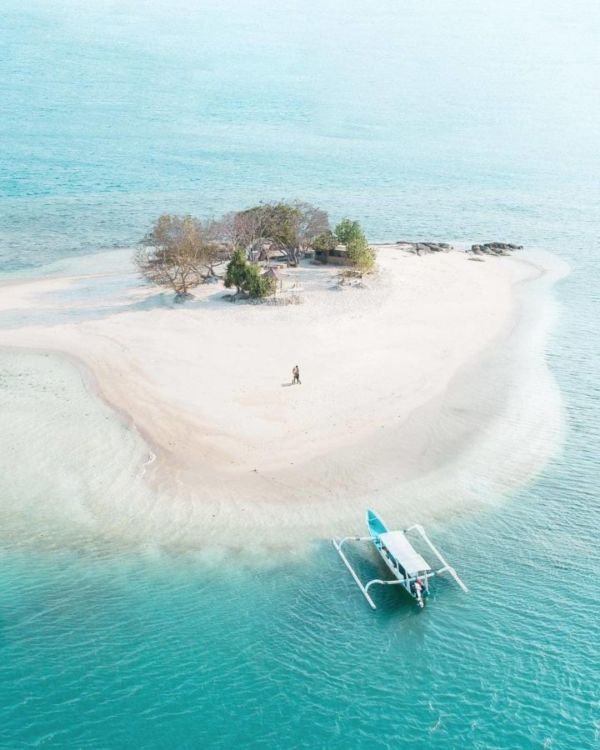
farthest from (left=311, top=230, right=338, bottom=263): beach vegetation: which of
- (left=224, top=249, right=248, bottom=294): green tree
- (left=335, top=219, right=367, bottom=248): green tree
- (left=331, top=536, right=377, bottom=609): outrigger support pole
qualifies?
(left=331, top=536, right=377, bottom=609): outrigger support pole

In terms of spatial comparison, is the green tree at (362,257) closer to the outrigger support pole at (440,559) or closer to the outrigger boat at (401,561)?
the outrigger support pole at (440,559)

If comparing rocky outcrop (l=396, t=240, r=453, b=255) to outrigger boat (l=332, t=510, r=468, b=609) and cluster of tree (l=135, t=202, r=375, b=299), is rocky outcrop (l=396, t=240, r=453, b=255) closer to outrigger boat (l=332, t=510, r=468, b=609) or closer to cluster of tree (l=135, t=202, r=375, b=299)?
cluster of tree (l=135, t=202, r=375, b=299)

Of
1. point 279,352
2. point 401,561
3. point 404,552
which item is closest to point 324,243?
point 279,352

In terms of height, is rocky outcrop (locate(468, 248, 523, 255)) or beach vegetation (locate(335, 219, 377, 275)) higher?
beach vegetation (locate(335, 219, 377, 275))

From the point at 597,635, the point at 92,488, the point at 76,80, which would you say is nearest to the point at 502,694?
the point at 597,635

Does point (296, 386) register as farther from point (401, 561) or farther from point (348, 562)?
point (401, 561)

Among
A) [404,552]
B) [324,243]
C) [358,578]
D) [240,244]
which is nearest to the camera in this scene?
[404,552]
